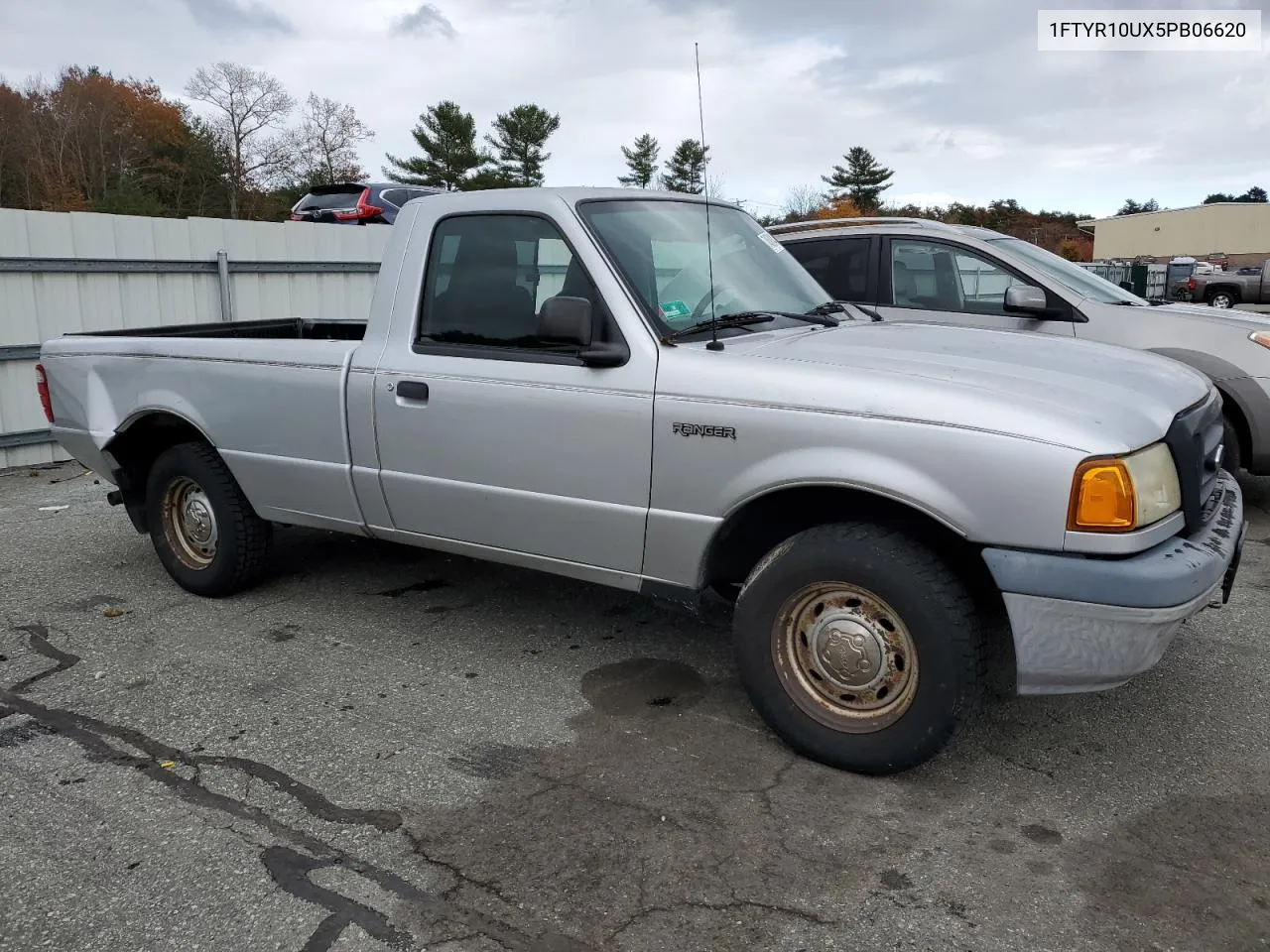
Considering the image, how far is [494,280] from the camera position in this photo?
4.11 m

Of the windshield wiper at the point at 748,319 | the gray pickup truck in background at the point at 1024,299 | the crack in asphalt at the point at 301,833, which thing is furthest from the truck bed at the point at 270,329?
the gray pickup truck in background at the point at 1024,299

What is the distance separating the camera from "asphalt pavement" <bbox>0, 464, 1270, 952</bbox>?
8.56ft

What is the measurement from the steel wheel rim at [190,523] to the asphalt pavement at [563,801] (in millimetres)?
452

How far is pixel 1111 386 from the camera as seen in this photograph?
324cm

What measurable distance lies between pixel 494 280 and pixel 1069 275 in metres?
4.33

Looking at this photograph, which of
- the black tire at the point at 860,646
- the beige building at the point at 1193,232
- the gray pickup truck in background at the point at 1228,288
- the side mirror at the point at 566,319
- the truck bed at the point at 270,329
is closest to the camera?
the black tire at the point at 860,646

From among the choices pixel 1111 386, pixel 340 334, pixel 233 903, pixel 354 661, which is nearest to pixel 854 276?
pixel 340 334

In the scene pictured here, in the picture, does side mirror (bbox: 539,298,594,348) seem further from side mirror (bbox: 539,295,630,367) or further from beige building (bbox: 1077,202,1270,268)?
beige building (bbox: 1077,202,1270,268)

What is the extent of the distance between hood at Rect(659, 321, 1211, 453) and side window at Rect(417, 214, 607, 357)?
722 mm

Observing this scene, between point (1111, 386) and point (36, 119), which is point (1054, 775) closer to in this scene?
point (1111, 386)

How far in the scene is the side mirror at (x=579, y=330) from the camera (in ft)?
11.5

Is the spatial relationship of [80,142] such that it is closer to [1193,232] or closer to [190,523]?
[190,523]

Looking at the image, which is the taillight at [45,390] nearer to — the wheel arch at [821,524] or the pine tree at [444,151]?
the wheel arch at [821,524]

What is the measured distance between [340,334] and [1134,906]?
16.7 feet
